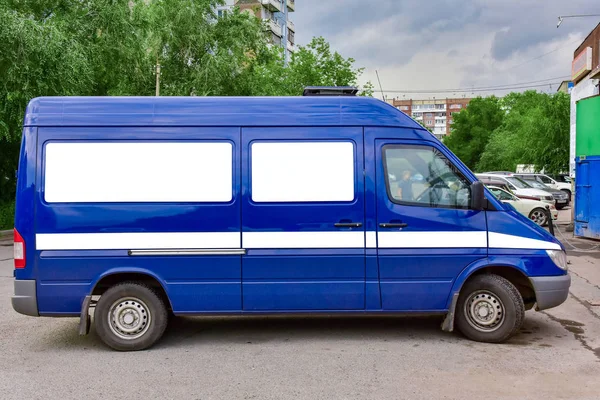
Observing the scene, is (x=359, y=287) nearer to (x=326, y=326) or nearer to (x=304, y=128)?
(x=326, y=326)

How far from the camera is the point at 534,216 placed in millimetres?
21172

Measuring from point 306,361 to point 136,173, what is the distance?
7.95 ft

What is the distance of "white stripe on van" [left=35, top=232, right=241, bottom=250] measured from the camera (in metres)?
6.38

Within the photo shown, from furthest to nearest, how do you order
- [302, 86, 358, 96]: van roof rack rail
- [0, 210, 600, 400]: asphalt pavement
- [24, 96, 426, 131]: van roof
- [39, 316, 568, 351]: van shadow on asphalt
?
[302, 86, 358, 96]: van roof rack rail → [39, 316, 568, 351]: van shadow on asphalt → [24, 96, 426, 131]: van roof → [0, 210, 600, 400]: asphalt pavement

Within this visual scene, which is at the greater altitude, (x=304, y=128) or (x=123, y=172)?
(x=304, y=128)

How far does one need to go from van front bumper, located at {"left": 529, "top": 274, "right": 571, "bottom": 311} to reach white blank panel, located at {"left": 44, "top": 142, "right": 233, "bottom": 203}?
3206 mm

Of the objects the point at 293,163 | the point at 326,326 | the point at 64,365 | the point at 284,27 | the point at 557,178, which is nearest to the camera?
the point at 64,365

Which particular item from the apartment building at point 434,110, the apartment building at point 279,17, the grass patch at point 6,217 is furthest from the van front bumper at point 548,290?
the apartment building at point 434,110

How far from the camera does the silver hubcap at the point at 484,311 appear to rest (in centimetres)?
664

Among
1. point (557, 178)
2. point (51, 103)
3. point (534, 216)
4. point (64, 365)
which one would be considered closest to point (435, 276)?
point (64, 365)

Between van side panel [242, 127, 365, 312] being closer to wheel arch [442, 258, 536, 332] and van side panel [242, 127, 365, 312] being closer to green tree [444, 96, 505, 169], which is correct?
wheel arch [442, 258, 536, 332]

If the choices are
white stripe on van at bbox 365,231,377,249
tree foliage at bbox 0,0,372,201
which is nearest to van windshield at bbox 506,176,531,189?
tree foliage at bbox 0,0,372,201

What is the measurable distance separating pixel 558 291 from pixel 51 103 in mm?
5370

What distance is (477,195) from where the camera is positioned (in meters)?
6.51
